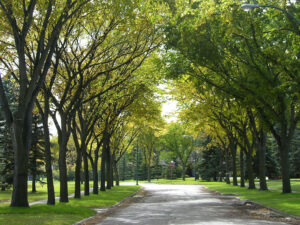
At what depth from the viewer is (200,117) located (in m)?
33.3

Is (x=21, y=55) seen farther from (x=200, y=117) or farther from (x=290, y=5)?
(x=200, y=117)

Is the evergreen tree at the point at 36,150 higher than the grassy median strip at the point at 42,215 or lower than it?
higher

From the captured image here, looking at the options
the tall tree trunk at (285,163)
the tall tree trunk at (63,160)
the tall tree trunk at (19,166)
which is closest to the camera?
the tall tree trunk at (19,166)

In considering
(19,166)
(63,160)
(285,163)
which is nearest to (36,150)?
(63,160)

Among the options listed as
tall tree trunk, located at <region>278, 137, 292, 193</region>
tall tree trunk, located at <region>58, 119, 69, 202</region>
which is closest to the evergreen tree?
tall tree trunk, located at <region>58, 119, 69, 202</region>

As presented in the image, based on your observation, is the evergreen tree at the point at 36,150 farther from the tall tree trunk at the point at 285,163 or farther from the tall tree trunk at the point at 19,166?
the tall tree trunk at the point at 285,163

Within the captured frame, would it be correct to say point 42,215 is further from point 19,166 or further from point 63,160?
point 63,160

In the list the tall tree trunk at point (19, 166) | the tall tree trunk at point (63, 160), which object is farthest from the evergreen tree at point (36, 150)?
the tall tree trunk at point (19, 166)

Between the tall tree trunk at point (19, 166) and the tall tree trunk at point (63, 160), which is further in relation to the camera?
the tall tree trunk at point (63, 160)

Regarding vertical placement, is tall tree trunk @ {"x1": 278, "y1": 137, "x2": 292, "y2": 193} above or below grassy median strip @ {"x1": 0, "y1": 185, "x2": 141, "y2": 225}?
above

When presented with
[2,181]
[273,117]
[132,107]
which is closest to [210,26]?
[273,117]

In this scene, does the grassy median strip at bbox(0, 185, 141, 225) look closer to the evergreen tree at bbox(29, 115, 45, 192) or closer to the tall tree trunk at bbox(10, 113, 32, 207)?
the tall tree trunk at bbox(10, 113, 32, 207)

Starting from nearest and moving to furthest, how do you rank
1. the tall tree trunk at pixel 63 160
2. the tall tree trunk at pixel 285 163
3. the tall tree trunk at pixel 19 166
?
the tall tree trunk at pixel 19 166
the tall tree trunk at pixel 63 160
the tall tree trunk at pixel 285 163

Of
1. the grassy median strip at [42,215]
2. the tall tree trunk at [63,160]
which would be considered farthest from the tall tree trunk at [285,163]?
the tall tree trunk at [63,160]
